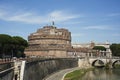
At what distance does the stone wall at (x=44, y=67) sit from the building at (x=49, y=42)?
11082mm

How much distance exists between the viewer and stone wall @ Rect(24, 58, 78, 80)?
128 feet

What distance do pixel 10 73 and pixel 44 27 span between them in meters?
96.5

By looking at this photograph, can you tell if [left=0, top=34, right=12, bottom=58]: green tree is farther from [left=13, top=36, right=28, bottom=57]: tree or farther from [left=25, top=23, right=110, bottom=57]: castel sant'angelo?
[left=25, top=23, right=110, bottom=57]: castel sant'angelo

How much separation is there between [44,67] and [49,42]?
5855cm

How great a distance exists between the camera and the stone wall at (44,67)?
39062mm

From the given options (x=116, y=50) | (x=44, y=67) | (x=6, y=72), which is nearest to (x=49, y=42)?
(x=116, y=50)

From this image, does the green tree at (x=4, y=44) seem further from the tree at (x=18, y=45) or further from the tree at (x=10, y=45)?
the tree at (x=18, y=45)

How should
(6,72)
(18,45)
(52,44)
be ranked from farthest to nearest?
(52,44)
(18,45)
(6,72)

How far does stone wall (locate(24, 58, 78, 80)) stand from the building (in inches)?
436

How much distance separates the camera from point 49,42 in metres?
113

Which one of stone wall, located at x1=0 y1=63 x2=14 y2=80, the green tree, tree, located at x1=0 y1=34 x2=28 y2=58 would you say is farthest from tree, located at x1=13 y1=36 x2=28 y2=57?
stone wall, located at x1=0 y1=63 x2=14 y2=80

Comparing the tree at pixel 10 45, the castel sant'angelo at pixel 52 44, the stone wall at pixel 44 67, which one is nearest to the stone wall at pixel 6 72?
the stone wall at pixel 44 67

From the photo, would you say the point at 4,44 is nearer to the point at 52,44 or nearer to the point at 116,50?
the point at 52,44

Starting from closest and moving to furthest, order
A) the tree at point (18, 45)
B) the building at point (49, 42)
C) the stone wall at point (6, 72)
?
1. the stone wall at point (6, 72)
2. the tree at point (18, 45)
3. the building at point (49, 42)
